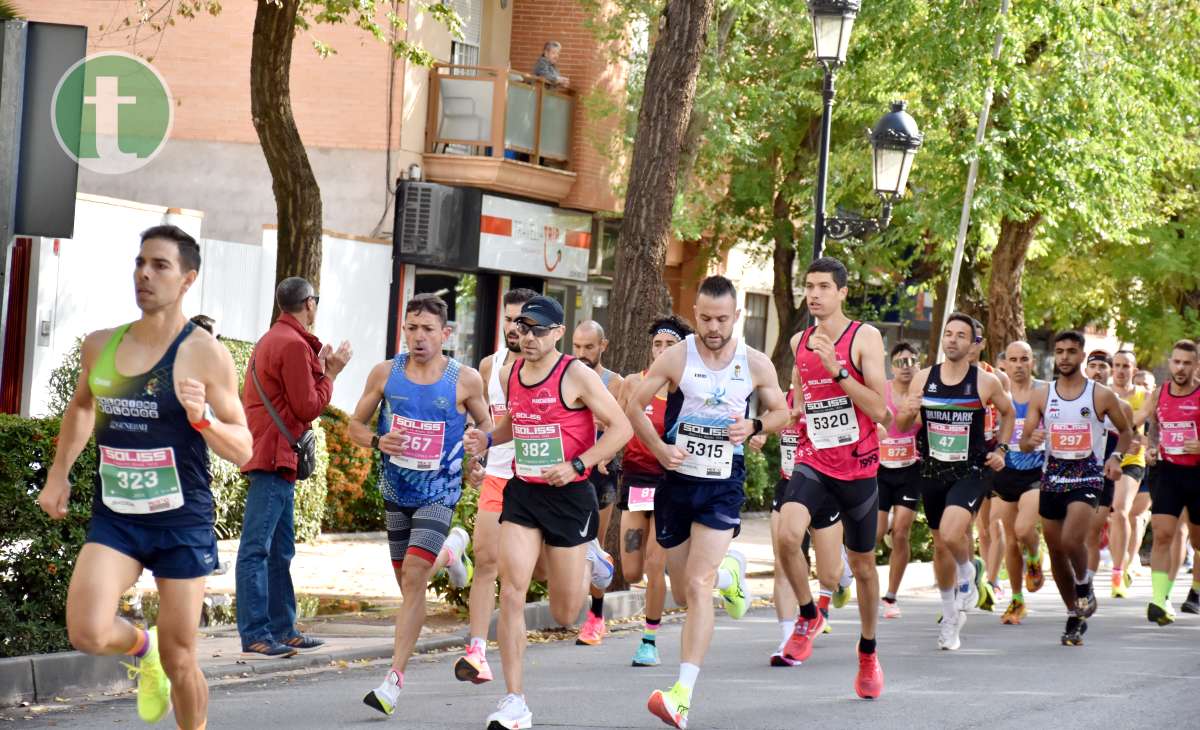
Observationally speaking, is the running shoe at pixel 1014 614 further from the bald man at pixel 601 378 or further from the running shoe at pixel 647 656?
the running shoe at pixel 647 656

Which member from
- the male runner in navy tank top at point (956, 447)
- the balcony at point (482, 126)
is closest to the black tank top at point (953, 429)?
the male runner in navy tank top at point (956, 447)

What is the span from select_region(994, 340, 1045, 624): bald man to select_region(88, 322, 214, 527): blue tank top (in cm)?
826

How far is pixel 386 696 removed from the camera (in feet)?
25.5

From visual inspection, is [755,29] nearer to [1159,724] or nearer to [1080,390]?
[1080,390]

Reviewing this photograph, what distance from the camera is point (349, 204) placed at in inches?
947

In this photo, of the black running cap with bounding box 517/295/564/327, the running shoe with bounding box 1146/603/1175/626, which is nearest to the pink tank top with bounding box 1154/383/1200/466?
the running shoe with bounding box 1146/603/1175/626

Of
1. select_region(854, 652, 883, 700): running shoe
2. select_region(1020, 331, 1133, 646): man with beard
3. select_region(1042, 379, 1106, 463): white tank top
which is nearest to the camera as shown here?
select_region(854, 652, 883, 700): running shoe

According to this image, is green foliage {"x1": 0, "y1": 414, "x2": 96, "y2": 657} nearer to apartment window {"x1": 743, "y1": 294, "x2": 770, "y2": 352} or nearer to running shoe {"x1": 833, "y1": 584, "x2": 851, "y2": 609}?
running shoe {"x1": 833, "y1": 584, "x2": 851, "y2": 609}

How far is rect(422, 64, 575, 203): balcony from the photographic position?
24109 mm

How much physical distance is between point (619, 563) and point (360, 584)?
80.4 inches

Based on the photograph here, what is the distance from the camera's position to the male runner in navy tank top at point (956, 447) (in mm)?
11266

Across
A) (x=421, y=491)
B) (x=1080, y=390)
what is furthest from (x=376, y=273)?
(x=421, y=491)

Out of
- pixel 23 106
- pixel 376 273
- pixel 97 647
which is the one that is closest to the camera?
pixel 97 647

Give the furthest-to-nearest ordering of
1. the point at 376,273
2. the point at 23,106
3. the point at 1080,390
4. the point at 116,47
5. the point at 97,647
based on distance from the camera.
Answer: the point at 116,47, the point at 376,273, the point at 1080,390, the point at 23,106, the point at 97,647
